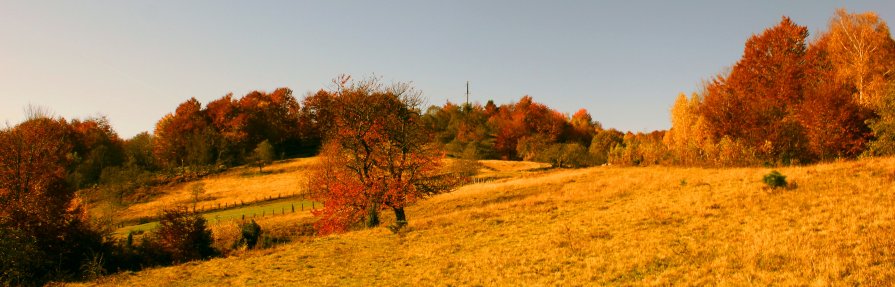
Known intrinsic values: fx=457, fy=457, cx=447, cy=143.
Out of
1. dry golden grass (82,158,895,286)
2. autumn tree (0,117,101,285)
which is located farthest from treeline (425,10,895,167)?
autumn tree (0,117,101,285)

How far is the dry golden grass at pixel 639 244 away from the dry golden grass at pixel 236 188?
41.1 metres

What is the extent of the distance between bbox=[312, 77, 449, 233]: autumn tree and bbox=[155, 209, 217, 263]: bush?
27.9 feet

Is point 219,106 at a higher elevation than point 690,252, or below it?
higher

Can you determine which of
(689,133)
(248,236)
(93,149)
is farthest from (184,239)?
(93,149)

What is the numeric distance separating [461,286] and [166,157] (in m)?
107

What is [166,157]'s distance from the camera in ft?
336

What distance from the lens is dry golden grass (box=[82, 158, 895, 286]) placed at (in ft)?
45.4

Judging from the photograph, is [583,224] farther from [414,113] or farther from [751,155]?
[751,155]

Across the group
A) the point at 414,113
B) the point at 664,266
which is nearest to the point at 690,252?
the point at 664,266

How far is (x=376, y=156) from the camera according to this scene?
34219 mm

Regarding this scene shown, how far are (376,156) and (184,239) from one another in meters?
14.6

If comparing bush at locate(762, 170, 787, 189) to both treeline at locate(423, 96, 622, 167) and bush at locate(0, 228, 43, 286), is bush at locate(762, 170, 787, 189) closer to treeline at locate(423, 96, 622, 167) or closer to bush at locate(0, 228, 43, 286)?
bush at locate(0, 228, 43, 286)

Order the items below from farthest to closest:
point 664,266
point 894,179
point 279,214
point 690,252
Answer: point 279,214 → point 894,179 → point 690,252 → point 664,266

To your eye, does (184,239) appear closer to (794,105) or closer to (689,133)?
(794,105)
